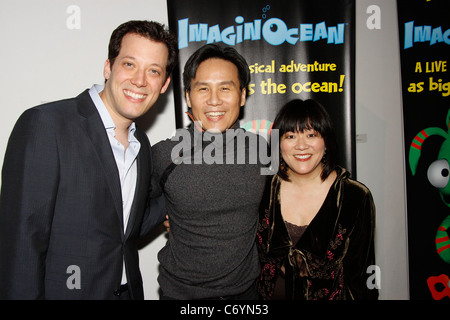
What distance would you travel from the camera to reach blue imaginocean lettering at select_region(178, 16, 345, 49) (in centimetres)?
261

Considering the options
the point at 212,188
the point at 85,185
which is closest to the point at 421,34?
the point at 212,188

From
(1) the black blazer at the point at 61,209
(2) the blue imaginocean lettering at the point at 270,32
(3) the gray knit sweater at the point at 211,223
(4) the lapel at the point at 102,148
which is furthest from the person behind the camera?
(2) the blue imaginocean lettering at the point at 270,32

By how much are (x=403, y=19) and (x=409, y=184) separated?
161cm

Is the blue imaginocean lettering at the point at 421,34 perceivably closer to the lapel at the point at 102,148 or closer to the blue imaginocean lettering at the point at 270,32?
the blue imaginocean lettering at the point at 270,32

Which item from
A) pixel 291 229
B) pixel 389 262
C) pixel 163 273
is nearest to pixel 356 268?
pixel 291 229

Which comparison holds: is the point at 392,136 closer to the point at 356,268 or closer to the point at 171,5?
the point at 356,268

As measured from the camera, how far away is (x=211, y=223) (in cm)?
170

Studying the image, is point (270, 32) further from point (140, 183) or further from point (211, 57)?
point (140, 183)

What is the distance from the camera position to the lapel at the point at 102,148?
152 cm

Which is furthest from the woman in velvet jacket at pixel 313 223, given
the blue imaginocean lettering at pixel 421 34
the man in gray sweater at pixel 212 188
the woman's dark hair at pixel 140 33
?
the blue imaginocean lettering at pixel 421 34

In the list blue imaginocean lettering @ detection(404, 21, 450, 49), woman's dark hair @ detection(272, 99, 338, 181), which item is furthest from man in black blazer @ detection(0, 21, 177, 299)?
blue imaginocean lettering @ detection(404, 21, 450, 49)

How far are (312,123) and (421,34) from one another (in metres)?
1.90

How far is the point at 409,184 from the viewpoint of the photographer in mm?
2941

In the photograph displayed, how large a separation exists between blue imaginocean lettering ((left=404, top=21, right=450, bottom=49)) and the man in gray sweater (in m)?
1.97
